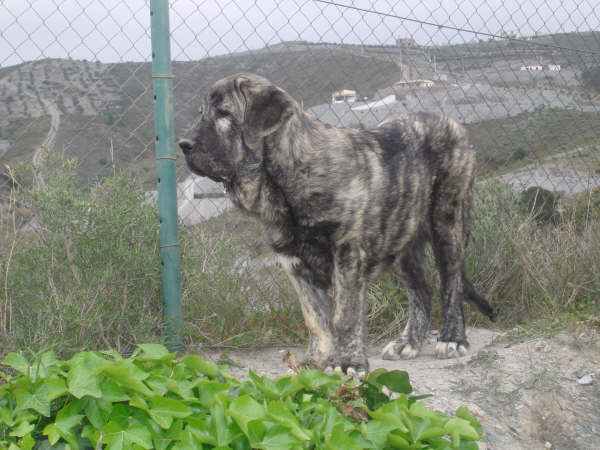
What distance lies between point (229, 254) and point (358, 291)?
4.52ft

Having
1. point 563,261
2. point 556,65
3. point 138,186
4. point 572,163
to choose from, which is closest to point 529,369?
point 563,261

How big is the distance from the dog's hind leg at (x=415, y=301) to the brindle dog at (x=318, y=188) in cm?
62

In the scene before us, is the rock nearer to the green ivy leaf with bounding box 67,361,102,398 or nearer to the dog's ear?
the dog's ear

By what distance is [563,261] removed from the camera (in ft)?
16.3

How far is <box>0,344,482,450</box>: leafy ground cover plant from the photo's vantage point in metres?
1.87

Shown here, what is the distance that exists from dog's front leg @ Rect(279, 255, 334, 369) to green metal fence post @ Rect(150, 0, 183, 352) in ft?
2.42

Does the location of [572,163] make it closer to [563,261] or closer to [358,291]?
[563,261]

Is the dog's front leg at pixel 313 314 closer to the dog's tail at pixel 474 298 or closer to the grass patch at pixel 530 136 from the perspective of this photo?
the dog's tail at pixel 474 298

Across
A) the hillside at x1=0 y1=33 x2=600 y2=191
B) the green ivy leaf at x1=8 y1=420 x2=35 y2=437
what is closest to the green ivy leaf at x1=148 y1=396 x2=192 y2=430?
the green ivy leaf at x1=8 y1=420 x2=35 y2=437

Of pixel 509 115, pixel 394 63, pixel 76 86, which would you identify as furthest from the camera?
pixel 509 115

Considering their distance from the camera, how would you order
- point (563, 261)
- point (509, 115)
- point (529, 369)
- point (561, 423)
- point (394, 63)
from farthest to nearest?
point (509, 115)
point (394, 63)
point (563, 261)
point (529, 369)
point (561, 423)

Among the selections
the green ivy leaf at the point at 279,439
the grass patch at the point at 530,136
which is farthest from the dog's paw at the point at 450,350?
the green ivy leaf at the point at 279,439

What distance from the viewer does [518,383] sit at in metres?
3.56

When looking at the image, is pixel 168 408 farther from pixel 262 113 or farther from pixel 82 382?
pixel 262 113
